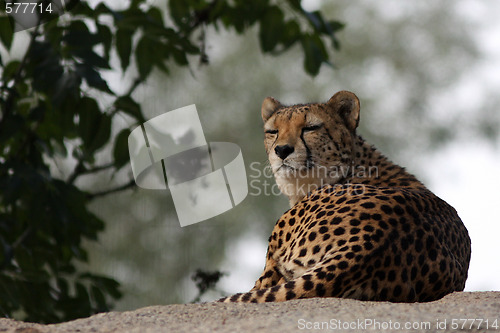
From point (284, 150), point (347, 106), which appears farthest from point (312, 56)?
point (284, 150)

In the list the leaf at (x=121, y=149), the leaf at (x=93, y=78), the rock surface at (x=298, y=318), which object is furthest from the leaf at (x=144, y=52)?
the rock surface at (x=298, y=318)

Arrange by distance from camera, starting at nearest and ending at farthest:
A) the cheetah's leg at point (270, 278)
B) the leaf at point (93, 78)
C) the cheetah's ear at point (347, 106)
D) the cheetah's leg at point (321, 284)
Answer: the cheetah's leg at point (321, 284) → the cheetah's leg at point (270, 278) → the leaf at point (93, 78) → the cheetah's ear at point (347, 106)

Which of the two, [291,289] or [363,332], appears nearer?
[363,332]

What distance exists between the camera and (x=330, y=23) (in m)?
4.92

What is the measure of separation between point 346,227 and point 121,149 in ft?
5.19

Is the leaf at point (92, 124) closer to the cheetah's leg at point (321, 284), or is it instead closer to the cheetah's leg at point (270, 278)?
the cheetah's leg at point (270, 278)

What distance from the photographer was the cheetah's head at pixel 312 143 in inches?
153

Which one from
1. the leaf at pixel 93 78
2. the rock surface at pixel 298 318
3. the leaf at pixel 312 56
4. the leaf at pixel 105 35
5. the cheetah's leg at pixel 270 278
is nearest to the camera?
the rock surface at pixel 298 318

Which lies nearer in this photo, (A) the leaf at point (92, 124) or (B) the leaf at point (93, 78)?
(B) the leaf at point (93, 78)

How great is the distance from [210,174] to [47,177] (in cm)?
111

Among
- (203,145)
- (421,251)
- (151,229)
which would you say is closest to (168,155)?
(203,145)

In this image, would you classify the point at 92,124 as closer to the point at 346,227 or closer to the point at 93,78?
the point at 93,78

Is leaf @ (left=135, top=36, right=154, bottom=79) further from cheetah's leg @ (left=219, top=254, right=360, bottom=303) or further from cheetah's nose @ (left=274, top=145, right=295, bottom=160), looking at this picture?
cheetah's leg @ (left=219, top=254, right=360, bottom=303)

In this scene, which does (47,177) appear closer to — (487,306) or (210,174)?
(210,174)
